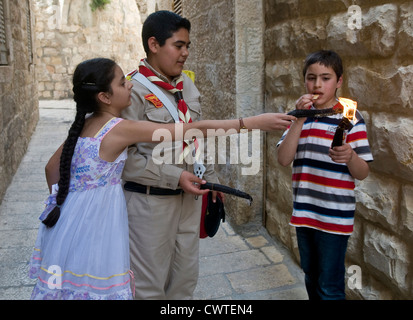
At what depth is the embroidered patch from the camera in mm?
2191

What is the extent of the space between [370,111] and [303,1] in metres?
1.15

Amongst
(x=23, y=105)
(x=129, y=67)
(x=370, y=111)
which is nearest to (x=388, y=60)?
(x=370, y=111)

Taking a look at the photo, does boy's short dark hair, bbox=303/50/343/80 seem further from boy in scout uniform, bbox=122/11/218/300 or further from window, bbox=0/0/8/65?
window, bbox=0/0/8/65

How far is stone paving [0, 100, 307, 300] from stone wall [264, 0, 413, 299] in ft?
2.30

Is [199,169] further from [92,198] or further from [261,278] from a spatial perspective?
[261,278]

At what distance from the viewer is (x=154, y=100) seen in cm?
220

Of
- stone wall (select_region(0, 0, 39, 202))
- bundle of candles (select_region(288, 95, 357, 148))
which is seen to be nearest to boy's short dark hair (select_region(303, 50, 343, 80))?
bundle of candles (select_region(288, 95, 357, 148))

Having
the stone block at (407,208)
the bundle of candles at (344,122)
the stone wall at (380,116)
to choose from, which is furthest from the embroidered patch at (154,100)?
the stone block at (407,208)

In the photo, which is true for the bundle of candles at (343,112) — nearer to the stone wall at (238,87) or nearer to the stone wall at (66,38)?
the stone wall at (238,87)

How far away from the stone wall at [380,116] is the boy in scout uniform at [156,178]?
103 cm
